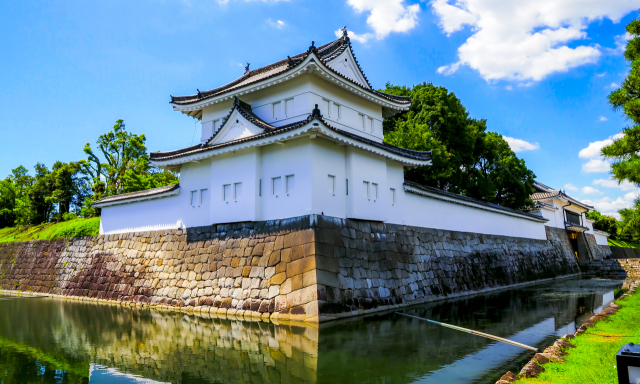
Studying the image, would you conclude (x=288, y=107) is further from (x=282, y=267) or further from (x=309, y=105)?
(x=282, y=267)

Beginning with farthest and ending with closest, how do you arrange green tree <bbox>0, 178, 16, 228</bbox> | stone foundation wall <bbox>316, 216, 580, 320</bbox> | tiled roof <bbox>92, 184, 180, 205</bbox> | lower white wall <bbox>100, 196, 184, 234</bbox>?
green tree <bbox>0, 178, 16, 228</bbox> → tiled roof <bbox>92, 184, 180, 205</bbox> → lower white wall <bbox>100, 196, 184, 234</bbox> → stone foundation wall <bbox>316, 216, 580, 320</bbox>

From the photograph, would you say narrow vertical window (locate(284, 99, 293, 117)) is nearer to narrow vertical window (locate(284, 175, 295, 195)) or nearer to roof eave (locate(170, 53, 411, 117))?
roof eave (locate(170, 53, 411, 117))

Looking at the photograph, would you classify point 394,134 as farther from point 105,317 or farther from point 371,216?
point 105,317

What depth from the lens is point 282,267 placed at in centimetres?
1045

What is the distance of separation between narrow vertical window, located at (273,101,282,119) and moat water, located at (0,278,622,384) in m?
6.29

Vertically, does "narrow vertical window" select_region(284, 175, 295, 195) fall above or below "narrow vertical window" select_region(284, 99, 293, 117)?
below

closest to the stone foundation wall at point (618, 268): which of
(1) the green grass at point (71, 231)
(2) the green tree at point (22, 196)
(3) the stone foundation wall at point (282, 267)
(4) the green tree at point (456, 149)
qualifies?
(4) the green tree at point (456, 149)

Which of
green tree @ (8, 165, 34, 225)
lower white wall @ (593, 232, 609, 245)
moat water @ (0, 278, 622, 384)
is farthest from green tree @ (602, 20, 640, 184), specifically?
green tree @ (8, 165, 34, 225)

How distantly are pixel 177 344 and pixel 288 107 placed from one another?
7589mm

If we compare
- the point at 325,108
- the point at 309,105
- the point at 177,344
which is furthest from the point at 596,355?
the point at 325,108

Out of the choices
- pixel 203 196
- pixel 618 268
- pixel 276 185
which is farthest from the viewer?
pixel 618 268

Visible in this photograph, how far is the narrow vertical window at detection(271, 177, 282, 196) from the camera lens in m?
11.3

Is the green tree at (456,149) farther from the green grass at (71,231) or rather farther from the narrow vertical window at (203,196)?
the green grass at (71,231)

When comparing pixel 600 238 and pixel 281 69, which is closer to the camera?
pixel 281 69
